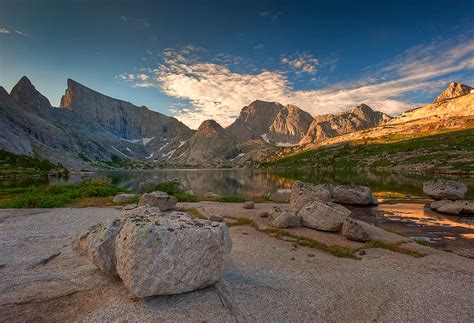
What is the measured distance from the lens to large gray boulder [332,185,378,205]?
35156 millimetres

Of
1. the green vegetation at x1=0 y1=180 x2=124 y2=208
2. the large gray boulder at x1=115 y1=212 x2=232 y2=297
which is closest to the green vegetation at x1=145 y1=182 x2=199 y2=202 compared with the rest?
the green vegetation at x1=0 y1=180 x2=124 y2=208

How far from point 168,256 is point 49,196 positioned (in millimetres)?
31193

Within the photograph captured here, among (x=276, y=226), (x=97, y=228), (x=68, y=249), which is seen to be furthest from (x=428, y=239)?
(x=68, y=249)

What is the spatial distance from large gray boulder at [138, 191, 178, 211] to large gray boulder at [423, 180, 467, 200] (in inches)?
1467

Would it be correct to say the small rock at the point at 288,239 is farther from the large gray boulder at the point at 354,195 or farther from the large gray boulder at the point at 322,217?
the large gray boulder at the point at 354,195

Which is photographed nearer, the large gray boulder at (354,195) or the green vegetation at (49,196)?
the green vegetation at (49,196)

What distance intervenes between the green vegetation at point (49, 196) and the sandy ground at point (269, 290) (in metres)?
16.3

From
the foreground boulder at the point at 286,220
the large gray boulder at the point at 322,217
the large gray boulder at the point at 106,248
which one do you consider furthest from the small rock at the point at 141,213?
the large gray boulder at the point at 322,217

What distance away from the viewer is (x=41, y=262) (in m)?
12.3

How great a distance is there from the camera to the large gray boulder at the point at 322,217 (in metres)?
20.1

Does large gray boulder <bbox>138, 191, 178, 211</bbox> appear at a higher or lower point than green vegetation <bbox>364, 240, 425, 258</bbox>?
higher

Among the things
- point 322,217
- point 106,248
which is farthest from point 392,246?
point 106,248

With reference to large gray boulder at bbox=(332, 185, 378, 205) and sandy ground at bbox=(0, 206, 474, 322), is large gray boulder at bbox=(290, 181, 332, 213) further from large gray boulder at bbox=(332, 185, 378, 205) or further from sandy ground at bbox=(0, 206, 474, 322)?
sandy ground at bbox=(0, 206, 474, 322)

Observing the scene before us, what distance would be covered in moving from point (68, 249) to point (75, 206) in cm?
1868
